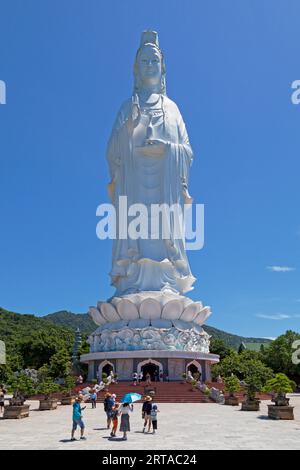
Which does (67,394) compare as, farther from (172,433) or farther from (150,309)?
(172,433)

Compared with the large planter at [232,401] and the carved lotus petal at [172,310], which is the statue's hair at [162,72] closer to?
the carved lotus petal at [172,310]

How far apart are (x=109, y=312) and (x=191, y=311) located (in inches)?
202

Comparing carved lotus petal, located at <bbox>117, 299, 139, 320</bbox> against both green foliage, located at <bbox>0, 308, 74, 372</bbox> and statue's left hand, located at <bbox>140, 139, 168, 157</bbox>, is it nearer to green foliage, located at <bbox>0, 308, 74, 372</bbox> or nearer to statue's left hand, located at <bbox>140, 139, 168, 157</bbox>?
statue's left hand, located at <bbox>140, 139, 168, 157</bbox>

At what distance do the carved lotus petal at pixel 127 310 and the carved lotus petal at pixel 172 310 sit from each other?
1723mm

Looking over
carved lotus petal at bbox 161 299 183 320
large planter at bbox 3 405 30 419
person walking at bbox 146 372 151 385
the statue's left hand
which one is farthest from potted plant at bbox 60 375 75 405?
the statue's left hand

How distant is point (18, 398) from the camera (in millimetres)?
18625

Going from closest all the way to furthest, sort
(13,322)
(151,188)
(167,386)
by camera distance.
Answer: (167,386)
(151,188)
(13,322)

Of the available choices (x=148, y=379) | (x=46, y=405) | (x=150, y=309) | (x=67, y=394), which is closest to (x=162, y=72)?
(x=150, y=309)

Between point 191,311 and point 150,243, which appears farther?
point 150,243

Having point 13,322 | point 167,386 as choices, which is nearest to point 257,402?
point 167,386

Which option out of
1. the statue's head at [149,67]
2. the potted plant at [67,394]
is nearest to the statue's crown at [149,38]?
the statue's head at [149,67]

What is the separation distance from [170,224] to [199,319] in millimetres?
6442

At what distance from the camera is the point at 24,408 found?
59.6ft
